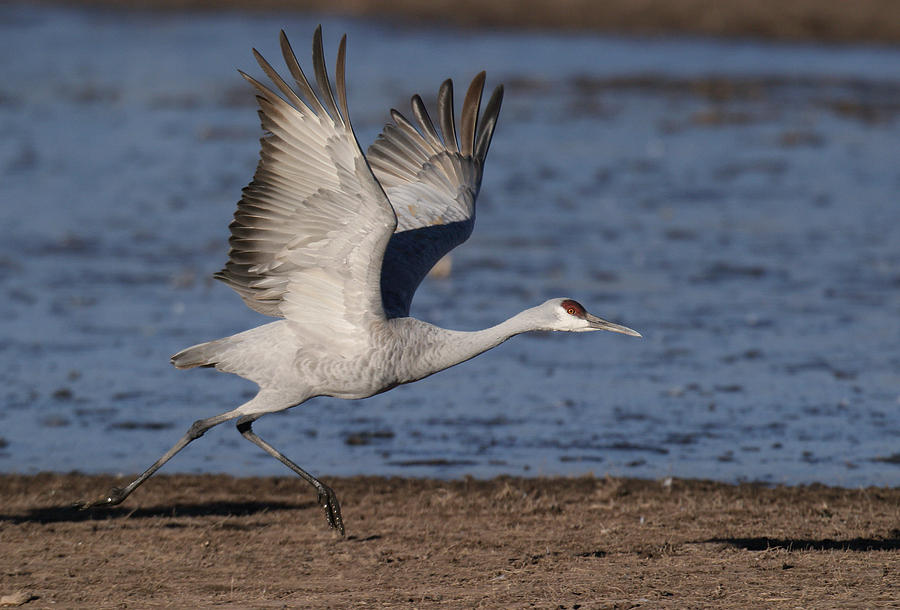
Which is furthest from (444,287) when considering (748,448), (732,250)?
(748,448)

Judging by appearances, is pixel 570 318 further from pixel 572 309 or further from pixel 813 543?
pixel 813 543

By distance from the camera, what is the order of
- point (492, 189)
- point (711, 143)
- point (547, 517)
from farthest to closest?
→ point (711, 143), point (492, 189), point (547, 517)

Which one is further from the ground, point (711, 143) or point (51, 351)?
point (711, 143)

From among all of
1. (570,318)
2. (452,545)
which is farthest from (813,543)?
(452,545)

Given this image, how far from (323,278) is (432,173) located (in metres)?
1.69

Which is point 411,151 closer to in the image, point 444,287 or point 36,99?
point 444,287

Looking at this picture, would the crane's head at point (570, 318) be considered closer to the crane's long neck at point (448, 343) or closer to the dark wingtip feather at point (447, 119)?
the crane's long neck at point (448, 343)

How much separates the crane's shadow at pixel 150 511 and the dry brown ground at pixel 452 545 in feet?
0.06

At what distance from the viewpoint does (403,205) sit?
7734 mm

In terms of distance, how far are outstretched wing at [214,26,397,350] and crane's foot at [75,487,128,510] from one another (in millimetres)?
1167

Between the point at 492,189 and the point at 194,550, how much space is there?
1184 centimetres

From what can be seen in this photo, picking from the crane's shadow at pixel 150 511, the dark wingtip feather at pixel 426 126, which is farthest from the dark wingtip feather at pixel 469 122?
the crane's shadow at pixel 150 511

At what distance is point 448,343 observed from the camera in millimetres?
6605

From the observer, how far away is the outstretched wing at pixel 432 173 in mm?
7449
